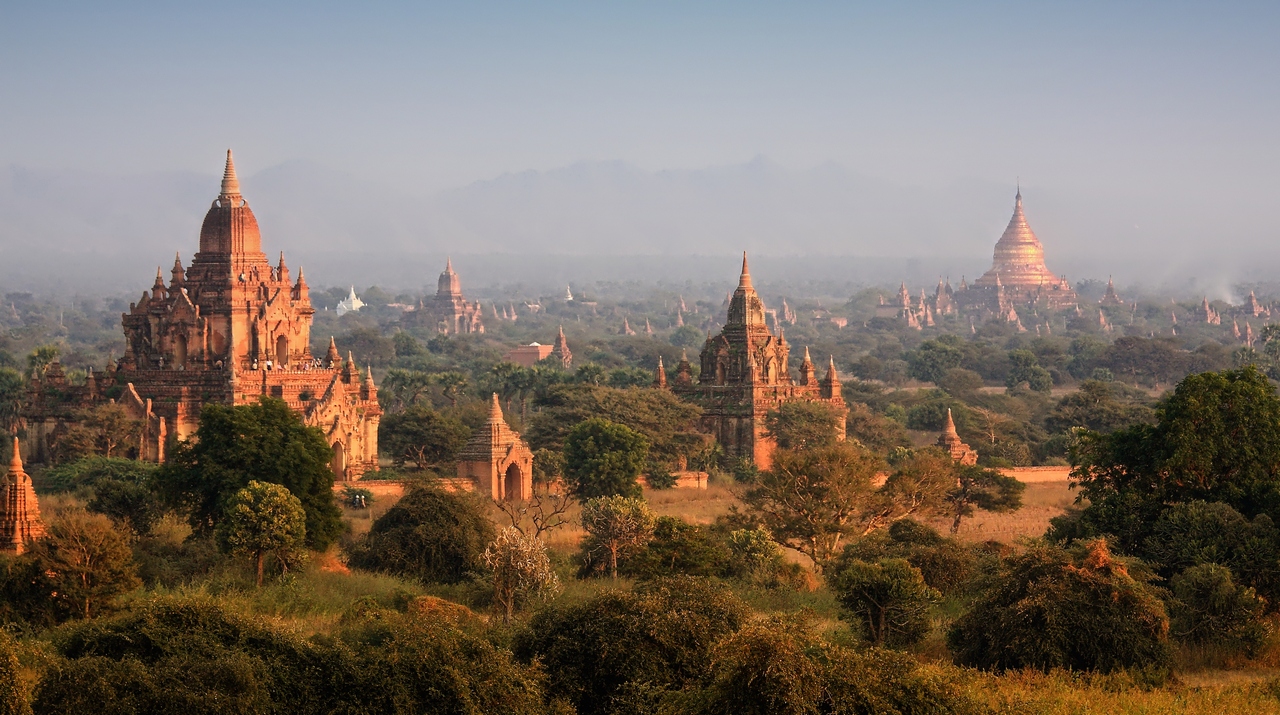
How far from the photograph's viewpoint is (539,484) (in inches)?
2074

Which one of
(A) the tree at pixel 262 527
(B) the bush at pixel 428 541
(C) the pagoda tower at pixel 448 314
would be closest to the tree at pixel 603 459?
(B) the bush at pixel 428 541

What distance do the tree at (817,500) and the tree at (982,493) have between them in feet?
15.2

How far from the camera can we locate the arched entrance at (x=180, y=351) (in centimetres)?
5572

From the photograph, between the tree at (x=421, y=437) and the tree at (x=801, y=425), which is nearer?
the tree at (x=421, y=437)

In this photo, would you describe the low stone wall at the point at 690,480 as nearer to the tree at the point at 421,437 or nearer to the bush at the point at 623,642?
the tree at the point at 421,437

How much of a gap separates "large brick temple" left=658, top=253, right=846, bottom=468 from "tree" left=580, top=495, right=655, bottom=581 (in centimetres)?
2328

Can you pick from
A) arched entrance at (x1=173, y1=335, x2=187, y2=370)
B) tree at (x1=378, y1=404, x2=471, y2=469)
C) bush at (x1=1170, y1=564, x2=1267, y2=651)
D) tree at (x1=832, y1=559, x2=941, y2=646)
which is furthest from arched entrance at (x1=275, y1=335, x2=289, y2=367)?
bush at (x1=1170, y1=564, x2=1267, y2=651)

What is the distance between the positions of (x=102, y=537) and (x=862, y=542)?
14847mm

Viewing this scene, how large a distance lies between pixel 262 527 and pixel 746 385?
97.5 feet

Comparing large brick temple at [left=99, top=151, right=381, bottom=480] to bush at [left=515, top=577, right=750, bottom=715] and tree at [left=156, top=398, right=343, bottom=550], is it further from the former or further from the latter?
bush at [left=515, top=577, right=750, bottom=715]

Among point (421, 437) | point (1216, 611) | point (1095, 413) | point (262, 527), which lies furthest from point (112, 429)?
point (1095, 413)

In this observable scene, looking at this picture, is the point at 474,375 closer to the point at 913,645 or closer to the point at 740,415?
the point at 740,415

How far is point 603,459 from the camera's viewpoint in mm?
50625

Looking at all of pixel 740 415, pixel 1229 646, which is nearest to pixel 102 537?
pixel 1229 646
